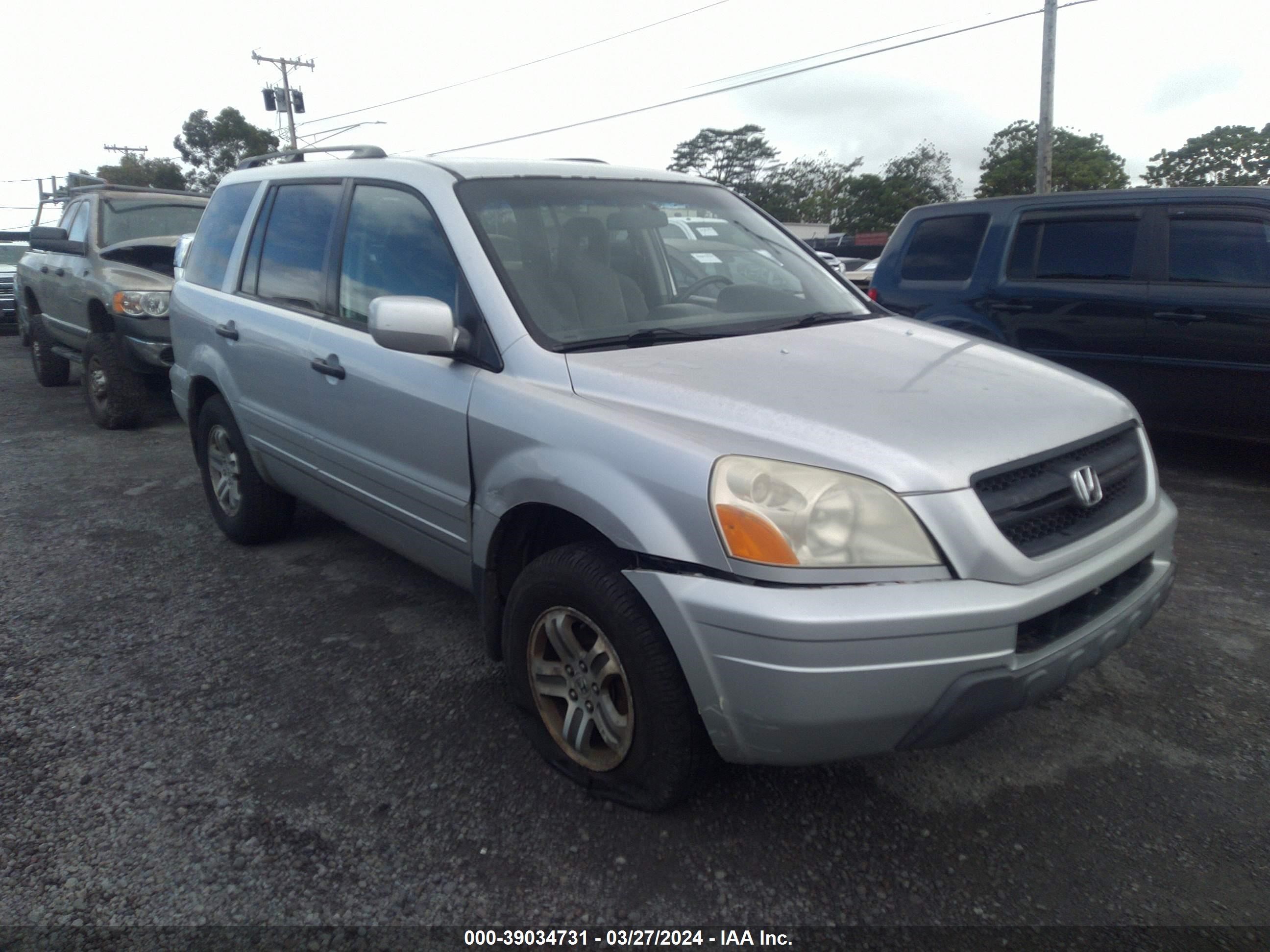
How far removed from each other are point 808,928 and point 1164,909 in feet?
2.66

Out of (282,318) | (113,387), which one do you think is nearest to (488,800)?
(282,318)

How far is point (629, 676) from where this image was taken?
2348mm

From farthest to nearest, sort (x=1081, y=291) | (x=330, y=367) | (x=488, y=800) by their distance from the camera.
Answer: (x=1081, y=291), (x=330, y=367), (x=488, y=800)

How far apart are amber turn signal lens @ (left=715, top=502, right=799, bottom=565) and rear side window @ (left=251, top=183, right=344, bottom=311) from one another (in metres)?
2.20

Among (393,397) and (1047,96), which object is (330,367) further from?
(1047,96)

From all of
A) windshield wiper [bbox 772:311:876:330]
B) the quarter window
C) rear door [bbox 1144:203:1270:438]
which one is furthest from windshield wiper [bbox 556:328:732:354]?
rear door [bbox 1144:203:1270:438]

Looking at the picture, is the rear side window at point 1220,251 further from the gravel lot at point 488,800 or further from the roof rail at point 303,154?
the roof rail at point 303,154

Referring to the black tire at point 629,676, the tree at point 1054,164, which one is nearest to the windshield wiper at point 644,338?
the black tire at point 629,676

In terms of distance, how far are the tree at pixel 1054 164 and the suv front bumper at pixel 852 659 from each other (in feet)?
161

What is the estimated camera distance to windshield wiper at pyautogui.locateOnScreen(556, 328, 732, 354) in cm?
279

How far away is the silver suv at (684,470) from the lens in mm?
2109

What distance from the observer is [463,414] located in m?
2.85

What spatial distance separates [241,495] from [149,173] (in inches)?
2283

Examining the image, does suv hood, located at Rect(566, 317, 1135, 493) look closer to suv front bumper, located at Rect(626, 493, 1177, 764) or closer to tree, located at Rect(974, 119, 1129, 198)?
suv front bumper, located at Rect(626, 493, 1177, 764)
